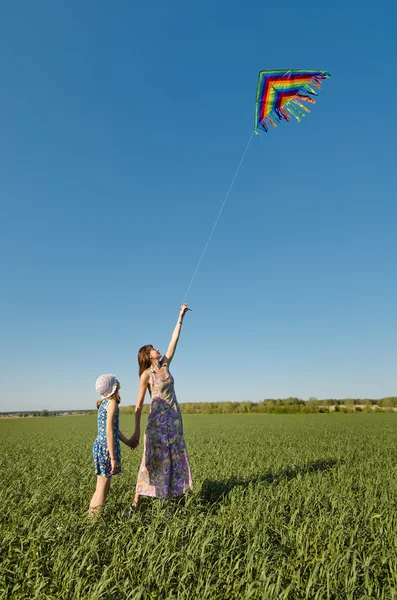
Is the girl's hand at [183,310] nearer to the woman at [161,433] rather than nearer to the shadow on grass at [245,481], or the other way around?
the woman at [161,433]

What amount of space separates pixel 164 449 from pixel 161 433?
23 cm

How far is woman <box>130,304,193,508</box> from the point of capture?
5.82 meters

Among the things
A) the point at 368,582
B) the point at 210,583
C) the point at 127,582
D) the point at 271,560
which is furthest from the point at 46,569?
the point at 368,582

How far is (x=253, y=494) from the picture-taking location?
614cm

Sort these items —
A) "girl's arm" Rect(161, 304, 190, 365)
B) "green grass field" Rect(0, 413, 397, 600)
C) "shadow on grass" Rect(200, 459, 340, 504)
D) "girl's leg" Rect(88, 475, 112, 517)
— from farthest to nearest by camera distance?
"shadow on grass" Rect(200, 459, 340, 504) → "girl's arm" Rect(161, 304, 190, 365) → "girl's leg" Rect(88, 475, 112, 517) → "green grass field" Rect(0, 413, 397, 600)

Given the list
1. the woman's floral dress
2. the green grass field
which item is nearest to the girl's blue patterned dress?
the green grass field

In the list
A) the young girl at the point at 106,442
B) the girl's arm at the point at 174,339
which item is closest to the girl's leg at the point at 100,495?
the young girl at the point at 106,442

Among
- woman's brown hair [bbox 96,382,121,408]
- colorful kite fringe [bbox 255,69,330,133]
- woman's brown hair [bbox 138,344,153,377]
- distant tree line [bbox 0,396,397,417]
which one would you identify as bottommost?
distant tree line [bbox 0,396,397,417]

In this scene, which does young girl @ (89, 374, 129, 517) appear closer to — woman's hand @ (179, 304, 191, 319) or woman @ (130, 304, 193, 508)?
woman @ (130, 304, 193, 508)

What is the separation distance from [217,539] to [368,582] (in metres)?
1.66

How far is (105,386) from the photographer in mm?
5242

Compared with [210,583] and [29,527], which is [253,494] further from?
[29,527]

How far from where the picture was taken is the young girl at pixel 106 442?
5.03 meters

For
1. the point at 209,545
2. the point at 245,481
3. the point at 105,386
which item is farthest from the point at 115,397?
the point at 245,481
